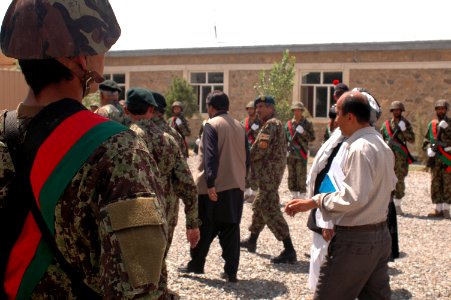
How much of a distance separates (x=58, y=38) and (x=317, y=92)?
Answer: 20.9 meters

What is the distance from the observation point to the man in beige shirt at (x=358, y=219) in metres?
3.78

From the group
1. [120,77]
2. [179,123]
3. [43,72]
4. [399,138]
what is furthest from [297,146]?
[120,77]

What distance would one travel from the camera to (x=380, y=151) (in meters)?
3.88

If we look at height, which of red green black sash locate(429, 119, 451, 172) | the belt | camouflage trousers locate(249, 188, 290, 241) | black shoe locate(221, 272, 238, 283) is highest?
the belt

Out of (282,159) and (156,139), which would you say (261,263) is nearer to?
(282,159)

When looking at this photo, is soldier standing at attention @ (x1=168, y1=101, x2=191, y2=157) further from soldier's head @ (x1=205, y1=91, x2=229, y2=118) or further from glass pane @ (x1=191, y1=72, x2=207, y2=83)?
glass pane @ (x1=191, y1=72, x2=207, y2=83)

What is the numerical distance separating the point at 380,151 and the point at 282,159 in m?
4.06

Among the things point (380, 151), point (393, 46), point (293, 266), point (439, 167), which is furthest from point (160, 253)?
point (393, 46)

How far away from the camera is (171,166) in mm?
4980

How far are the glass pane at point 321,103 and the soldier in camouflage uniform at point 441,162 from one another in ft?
35.0

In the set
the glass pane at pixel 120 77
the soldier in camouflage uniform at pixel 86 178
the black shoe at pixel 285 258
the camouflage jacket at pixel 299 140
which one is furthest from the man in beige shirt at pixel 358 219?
the glass pane at pixel 120 77

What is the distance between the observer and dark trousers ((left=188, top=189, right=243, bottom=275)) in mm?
6453

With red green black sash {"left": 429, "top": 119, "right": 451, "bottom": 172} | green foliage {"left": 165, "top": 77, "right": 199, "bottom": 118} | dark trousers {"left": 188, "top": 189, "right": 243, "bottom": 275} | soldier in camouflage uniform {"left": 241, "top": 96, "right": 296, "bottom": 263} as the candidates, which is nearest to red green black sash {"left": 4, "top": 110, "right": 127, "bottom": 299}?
dark trousers {"left": 188, "top": 189, "right": 243, "bottom": 275}

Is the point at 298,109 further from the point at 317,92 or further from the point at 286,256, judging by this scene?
the point at 317,92
